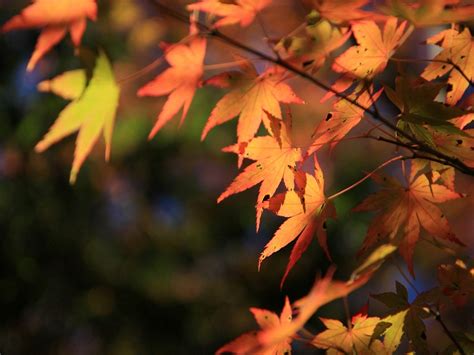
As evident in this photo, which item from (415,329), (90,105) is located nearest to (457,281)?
(415,329)

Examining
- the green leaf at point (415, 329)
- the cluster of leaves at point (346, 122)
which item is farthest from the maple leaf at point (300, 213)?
the green leaf at point (415, 329)

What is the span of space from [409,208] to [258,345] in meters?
0.25

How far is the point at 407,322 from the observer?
25.2 inches

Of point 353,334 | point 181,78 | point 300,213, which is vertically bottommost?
point 353,334

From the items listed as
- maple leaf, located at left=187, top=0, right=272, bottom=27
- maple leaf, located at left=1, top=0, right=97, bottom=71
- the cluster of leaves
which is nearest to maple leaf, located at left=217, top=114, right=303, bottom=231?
the cluster of leaves

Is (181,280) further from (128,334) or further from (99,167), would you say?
(99,167)

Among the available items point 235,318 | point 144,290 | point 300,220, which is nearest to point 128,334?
point 144,290

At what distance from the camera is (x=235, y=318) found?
3.91m

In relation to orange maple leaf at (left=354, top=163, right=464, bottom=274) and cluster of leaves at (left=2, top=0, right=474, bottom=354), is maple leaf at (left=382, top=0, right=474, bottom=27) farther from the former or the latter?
orange maple leaf at (left=354, top=163, right=464, bottom=274)

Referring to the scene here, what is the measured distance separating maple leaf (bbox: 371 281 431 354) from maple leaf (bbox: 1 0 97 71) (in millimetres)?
390

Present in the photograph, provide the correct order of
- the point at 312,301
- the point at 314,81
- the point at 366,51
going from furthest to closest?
the point at 366,51 < the point at 314,81 < the point at 312,301

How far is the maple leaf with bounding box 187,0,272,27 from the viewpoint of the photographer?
0.63 m

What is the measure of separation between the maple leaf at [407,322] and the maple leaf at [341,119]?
0.55 feet

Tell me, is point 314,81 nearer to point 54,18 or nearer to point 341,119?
point 341,119
